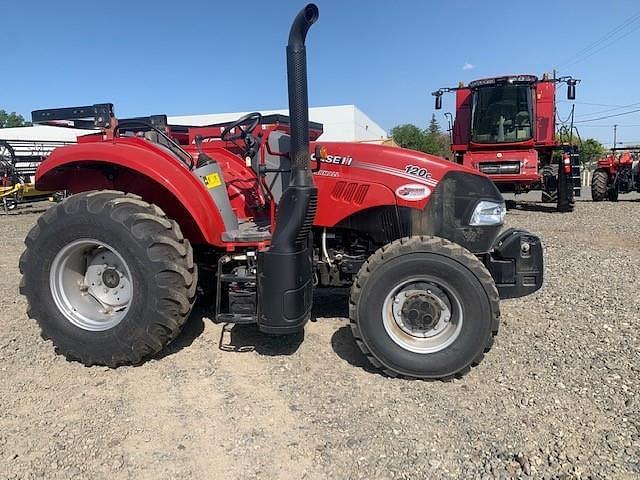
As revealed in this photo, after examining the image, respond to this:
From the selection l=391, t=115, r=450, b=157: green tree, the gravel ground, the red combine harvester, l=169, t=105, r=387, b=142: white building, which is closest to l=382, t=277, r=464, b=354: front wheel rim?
the gravel ground

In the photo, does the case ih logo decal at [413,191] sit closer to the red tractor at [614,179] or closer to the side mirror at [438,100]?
the side mirror at [438,100]

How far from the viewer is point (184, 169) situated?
136 inches

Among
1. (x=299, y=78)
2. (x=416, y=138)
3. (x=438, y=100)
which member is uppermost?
(x=416, y=138)

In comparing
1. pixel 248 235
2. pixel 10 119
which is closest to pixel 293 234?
pixel 248 235

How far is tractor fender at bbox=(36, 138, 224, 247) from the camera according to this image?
133 inches

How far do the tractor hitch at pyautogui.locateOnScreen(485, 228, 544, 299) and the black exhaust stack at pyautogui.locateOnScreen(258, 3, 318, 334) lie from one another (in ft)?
4.39

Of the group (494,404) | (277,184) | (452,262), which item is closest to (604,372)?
(494,404)

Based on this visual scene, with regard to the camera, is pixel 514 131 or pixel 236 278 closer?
pixel 236 278

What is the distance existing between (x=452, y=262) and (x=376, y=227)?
69cm

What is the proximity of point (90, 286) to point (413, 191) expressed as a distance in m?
2.27

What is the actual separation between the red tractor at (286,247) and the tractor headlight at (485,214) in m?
0.01

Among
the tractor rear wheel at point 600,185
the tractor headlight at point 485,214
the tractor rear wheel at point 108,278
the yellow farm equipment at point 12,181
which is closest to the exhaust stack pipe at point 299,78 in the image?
the tractor rear wheel at point 108,278

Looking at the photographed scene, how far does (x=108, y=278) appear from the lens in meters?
3.59

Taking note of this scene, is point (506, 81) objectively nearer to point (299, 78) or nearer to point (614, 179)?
point (614, 179)
